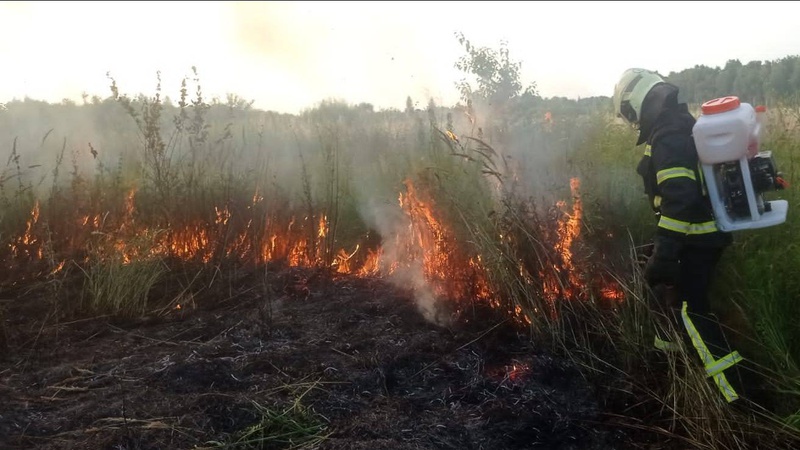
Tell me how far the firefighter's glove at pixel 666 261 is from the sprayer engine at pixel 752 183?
408mm

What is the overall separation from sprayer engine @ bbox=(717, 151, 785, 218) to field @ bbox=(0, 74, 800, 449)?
35 cm

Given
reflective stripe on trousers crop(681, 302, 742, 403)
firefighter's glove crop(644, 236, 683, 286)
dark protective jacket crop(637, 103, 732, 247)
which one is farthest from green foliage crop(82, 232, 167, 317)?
reflective stripe on trousers crop(681, 302, 742, 403)

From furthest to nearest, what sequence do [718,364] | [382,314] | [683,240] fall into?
[382,314]
[683,240]
[718,364]

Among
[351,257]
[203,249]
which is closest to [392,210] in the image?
[351,257]

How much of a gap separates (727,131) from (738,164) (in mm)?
245

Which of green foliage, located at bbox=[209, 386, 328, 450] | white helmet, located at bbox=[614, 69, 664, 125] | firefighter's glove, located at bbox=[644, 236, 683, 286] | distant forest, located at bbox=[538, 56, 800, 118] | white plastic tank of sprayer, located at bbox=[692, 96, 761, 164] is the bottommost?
green foliage, located at bbox=[209, 386, 328, 450]

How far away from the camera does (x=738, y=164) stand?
379cm

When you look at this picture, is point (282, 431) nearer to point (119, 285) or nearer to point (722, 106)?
point (119, 285)

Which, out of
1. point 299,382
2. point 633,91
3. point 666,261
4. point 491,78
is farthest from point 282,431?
point 491,78

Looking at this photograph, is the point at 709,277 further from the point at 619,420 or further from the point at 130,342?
the point at 130,342

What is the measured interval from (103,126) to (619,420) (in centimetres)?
985

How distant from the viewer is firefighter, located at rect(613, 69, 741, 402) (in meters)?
3.82

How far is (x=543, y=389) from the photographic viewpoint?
3889 millimetres

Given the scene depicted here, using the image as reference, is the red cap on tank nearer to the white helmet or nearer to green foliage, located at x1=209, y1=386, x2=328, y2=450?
the white helmet
